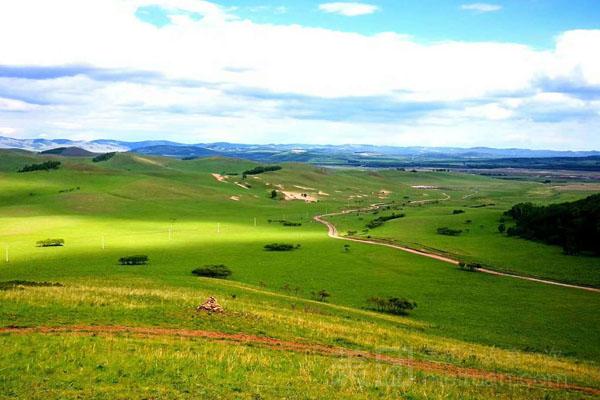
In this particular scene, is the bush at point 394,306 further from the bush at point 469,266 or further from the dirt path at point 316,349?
the bush at point 469,266

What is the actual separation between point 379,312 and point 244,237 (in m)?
63.4

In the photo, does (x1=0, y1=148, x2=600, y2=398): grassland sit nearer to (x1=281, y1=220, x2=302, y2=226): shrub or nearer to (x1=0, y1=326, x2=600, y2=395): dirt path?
(x1=0, y1=326, x2=600, y2=395): dirt path

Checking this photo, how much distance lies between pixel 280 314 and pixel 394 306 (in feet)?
68.0

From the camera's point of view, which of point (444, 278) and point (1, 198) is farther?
point (1, 198)

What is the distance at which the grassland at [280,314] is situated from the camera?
24703 mm

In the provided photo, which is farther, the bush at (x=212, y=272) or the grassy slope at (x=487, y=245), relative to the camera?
the grassy slope at (x=487, y=245)

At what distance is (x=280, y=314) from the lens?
4378cm

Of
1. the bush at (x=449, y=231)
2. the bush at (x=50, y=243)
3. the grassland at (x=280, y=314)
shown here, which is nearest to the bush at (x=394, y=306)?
the grassland at (x=280, y=314)

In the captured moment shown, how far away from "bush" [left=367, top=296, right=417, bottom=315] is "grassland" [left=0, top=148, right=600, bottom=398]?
2.21 meters

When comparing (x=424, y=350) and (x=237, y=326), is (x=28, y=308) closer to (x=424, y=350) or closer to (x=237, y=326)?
(x=237, y=326)

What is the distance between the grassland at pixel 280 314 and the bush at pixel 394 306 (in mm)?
2210

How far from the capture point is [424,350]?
36375 mm

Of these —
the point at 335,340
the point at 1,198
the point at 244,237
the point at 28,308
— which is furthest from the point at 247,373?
the point at 1,198

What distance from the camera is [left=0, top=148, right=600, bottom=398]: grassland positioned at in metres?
24.7
